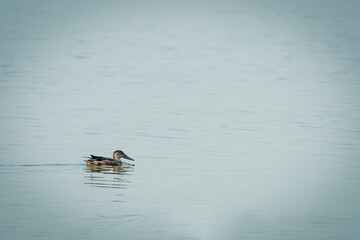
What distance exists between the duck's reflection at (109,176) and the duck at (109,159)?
74 mm

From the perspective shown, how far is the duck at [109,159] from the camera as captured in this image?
12547mm

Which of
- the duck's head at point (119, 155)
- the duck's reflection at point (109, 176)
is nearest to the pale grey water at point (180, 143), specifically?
the duck's reflection at point (109, 176)

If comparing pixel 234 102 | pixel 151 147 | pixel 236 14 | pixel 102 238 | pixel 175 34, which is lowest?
pixel 102 238

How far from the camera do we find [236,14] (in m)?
80.5

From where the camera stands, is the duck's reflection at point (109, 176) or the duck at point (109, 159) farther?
the duck at point (109, 159)

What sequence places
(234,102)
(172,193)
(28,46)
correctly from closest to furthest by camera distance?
(172,193)
(234,102)
(28,46)

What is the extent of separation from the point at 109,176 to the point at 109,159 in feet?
3.08

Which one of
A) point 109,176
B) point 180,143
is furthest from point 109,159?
point 180,143

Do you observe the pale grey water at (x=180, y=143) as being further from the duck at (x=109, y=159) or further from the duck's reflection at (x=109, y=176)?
the duck at (x=109, y=159)

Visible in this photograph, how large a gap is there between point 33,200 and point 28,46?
2934 centimetres

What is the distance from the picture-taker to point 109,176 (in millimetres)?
12008

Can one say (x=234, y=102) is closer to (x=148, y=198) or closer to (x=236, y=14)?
(x=148, y=198)

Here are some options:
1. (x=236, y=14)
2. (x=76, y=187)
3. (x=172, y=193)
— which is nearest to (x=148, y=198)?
(x=172, y=193)

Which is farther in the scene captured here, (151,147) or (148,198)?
(151,147)
